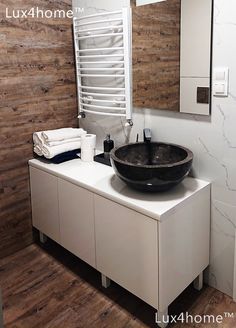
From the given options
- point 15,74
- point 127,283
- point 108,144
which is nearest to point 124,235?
point 127,283

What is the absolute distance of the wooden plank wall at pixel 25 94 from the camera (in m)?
2.29

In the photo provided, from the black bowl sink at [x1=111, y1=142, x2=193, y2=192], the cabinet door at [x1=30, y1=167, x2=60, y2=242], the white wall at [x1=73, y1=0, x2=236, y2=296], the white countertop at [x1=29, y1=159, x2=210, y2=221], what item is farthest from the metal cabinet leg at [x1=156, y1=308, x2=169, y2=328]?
the cabinet door at [x1=30, y1=167, x2=60, y2=242]

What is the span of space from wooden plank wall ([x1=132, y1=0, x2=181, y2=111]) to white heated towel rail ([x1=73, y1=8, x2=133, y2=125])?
6 centimetres

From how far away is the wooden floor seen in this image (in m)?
1.93

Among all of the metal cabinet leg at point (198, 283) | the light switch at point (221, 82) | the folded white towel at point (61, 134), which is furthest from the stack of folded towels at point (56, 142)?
the metal cabinet leg at point (198, 283)

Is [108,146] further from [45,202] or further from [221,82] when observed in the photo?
[221,82]

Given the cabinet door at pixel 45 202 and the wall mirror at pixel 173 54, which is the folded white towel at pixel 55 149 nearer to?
the cabinet door at pixel 45 202

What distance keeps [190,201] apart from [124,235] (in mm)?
411

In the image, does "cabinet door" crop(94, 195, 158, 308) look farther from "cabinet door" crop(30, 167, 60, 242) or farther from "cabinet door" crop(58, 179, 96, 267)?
"cabinet door" crop(30, 167, 60, 242)

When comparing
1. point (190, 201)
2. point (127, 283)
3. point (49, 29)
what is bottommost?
point (127, 283)

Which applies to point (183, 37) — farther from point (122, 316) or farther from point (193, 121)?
point (122, 316)

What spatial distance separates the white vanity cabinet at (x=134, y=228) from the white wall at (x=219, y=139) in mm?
77

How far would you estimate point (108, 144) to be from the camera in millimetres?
2363

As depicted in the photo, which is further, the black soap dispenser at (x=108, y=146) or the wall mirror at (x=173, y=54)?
the black soap dispenser at (x=108, y=146)
